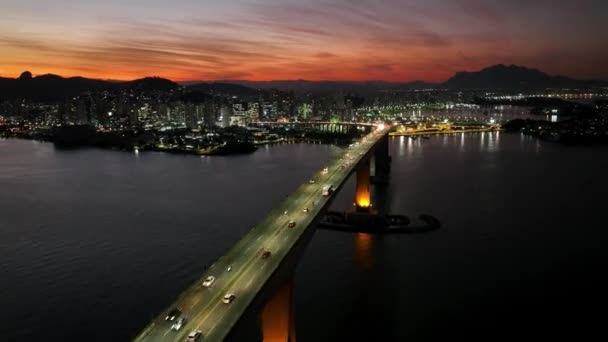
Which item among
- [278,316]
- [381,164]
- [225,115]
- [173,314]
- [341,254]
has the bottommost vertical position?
[341,254]

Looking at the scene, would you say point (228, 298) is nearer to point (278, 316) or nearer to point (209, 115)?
point (278, 316)

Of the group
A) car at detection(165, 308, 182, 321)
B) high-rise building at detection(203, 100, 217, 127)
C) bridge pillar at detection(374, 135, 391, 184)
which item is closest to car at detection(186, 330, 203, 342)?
car at detection(165, 308, 182, 321)

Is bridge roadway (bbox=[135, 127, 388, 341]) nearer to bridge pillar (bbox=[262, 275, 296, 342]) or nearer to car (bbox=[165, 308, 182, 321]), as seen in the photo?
car (bbox=[165, 308, 182, 321])

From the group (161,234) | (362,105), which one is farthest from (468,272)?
(362,105)

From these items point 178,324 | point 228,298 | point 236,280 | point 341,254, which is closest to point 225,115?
point 341,254

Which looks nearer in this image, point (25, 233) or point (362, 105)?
point (25, 233)

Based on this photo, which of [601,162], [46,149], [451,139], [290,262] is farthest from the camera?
[451,139]

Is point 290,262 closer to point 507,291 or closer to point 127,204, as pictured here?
point 507,291
